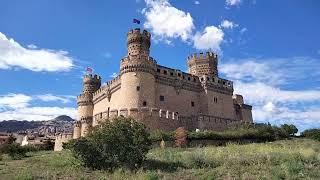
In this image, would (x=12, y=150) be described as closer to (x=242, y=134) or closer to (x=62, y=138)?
(x=242, y=134)

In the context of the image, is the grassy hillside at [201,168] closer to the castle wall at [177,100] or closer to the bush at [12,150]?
the bush at [12,150]

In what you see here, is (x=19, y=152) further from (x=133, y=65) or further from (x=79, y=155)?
(x=133, y=65)

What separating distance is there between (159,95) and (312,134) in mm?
18740

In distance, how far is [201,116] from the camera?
51094 mm

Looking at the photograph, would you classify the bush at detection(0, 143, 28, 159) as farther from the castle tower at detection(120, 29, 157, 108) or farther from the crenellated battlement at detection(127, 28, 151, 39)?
the crenellated battlement at detection(127, 28, 151, 39)

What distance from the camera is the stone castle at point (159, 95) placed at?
155 ft

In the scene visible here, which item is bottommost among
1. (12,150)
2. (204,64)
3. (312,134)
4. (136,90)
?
(12,150)

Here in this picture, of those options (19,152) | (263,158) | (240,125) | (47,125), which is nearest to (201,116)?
(240,125)

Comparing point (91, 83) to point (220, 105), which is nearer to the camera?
point (220, 105)

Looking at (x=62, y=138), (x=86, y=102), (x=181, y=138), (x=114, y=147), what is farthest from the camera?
(x=86, y=102)

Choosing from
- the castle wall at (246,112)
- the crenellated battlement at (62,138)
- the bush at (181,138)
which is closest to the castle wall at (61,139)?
the crenellated battlement at (62,138)

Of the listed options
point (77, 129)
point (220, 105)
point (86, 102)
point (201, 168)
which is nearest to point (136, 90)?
point (220, 105)

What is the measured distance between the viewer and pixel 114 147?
2614 centimetres

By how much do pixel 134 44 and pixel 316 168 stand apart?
33576 millimetres
